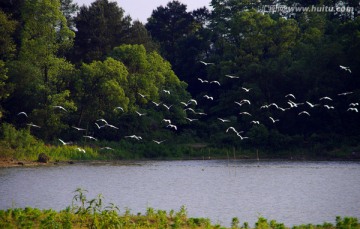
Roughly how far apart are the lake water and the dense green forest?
471 cm

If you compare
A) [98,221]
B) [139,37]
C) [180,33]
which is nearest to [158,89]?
[139,37]

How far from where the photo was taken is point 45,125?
64.6m

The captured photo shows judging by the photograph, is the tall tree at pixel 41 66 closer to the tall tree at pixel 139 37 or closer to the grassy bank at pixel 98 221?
the tall tree at pixel 139 37

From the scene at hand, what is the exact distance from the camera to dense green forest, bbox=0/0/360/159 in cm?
6444

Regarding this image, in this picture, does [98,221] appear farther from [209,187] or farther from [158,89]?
[158,89]

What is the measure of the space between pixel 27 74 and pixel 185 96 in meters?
17.7

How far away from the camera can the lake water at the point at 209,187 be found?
34.7 m

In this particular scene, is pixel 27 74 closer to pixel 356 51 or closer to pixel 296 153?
pixel 296 153

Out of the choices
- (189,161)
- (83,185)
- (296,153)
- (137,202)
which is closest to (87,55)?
(189,161)

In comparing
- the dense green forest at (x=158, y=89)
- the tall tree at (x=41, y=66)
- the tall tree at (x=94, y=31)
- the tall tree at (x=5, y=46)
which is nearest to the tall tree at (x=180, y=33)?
the dense green forest at (x=158, y=89)

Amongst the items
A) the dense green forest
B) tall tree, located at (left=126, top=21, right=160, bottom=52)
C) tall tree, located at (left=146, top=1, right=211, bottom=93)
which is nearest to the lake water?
the dense green forest

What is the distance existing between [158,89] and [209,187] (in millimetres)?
29042

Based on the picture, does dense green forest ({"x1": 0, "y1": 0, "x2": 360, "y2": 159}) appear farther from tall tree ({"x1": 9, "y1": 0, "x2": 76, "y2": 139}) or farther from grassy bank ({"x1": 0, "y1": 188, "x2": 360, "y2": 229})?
grassy bank ({"x1": 0, "y1": 188, "x2": 360, "y2": 229})

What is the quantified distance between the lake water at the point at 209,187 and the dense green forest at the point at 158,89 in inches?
185
